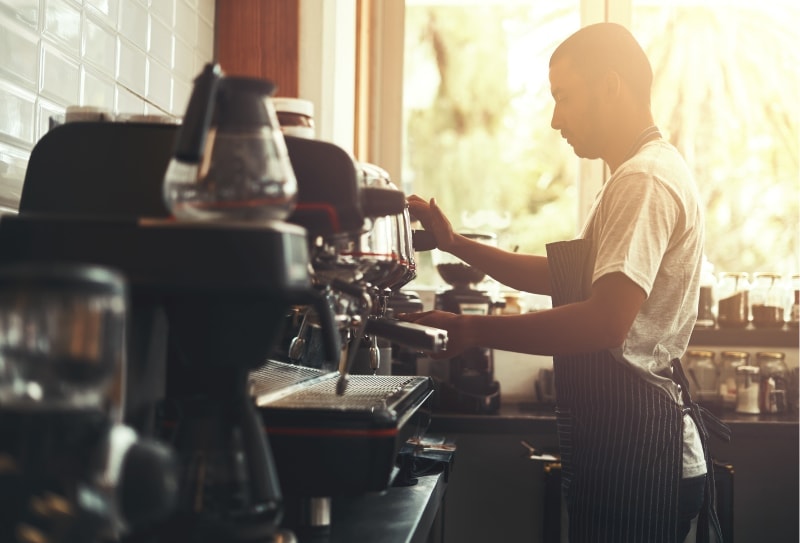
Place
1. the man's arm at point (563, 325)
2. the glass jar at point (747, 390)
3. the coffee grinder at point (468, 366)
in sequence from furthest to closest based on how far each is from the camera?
the glass jar at point (747, 390) < the coffee grinder at point (468, 366) < the man's arm at point (563, 325)

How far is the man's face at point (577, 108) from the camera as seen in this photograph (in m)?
1.84

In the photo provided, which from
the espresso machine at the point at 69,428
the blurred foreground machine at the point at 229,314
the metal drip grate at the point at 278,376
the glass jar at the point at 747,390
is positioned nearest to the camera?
the espresso machine at the point at 69,428

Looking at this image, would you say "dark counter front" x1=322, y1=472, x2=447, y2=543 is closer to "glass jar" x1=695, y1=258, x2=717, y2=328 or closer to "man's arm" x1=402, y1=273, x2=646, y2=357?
"man's arm" x1=402, y1=273, x2=646, y2=357

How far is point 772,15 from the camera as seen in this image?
3336 millimetres

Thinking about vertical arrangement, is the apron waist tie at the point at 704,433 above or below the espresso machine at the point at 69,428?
below


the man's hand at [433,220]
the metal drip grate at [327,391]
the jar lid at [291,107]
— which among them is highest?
the jar lid at [291,107]

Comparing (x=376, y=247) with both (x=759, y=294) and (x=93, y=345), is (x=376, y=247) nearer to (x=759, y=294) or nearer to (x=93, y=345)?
(x=93, y=345)

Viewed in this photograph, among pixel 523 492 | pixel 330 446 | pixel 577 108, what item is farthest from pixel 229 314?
pixel 523 492

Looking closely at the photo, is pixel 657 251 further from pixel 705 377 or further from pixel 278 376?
pixel 705 377

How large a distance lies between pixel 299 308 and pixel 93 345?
2.34 feet

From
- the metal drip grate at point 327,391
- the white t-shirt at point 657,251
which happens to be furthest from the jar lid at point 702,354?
the metal drip grate at point 327,391

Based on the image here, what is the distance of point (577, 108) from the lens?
1863mm

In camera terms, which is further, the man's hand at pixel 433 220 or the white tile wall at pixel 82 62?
the man's hand at pixel 433 220

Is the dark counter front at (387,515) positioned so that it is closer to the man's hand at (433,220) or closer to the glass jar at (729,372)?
the man's hand at (433,220)
